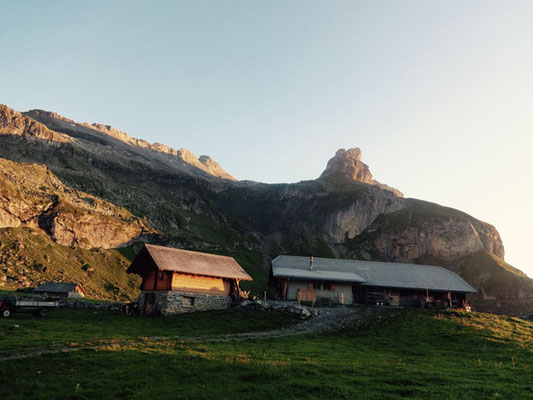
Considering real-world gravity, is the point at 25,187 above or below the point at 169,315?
above

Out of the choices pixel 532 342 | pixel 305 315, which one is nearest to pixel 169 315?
pixel 305 315

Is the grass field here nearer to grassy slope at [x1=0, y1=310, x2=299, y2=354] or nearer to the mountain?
grassy slope at [x1=0, y1=310, x2=299, y2=354]

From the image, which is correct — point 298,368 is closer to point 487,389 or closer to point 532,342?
point 487,389

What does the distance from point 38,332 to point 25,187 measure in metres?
101

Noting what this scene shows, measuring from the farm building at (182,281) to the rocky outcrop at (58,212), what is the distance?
67.6 m

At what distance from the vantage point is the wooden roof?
43269 millimetres

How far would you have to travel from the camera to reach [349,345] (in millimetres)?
27594

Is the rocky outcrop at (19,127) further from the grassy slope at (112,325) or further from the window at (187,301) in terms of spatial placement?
the window at (187,301)

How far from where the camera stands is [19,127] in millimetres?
162875

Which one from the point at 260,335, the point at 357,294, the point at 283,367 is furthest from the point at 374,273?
the point at 283,367

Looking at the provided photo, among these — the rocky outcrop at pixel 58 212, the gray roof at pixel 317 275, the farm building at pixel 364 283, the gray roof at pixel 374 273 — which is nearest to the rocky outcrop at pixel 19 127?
the rocky outcrop at pixel 58 212

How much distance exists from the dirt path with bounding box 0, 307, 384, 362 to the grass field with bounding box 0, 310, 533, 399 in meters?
1.16

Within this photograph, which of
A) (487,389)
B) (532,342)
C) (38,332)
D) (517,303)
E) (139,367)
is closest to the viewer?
(487,389)

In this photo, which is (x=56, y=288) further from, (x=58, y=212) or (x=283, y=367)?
(x=283, y=367)
